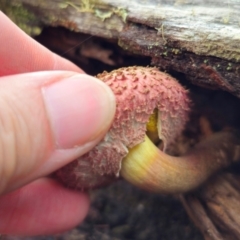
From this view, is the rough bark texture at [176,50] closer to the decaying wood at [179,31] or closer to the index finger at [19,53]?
the decaying wood at [179,31]

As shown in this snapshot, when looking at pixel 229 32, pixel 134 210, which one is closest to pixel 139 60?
pixel 229 32

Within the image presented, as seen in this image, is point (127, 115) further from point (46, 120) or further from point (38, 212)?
point (38, 212)

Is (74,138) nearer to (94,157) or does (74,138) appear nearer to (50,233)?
(94,157)

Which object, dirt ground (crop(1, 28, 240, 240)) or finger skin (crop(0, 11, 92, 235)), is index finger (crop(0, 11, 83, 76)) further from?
dirt ground (crop(1, 28, 240, 240))

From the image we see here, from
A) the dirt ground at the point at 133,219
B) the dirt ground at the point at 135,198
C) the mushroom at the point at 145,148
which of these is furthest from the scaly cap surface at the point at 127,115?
the dirt ground at the point at 133,219

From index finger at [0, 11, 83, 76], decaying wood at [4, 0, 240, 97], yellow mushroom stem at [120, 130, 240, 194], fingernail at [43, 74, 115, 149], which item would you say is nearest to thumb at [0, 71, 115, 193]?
fingernail at [43, 74, 115, 149]
